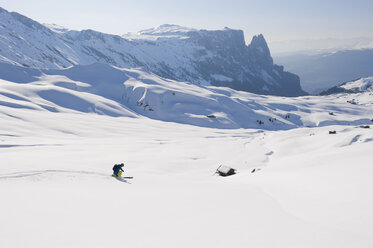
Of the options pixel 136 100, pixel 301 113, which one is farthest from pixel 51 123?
pixel 301 113

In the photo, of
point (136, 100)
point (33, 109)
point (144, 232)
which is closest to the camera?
point (144, 232)

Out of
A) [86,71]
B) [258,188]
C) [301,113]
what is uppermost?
[86,71]

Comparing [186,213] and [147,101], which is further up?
[186,213]

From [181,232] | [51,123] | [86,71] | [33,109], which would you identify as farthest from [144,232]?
[86,71]

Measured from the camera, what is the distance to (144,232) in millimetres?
7953

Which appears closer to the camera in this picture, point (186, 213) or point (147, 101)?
point (186, 213)

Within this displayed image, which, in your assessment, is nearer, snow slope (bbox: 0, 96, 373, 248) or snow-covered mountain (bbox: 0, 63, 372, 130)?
snow slope (bbox: 0, 96, 373, 248)

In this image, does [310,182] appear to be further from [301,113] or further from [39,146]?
[301,113]

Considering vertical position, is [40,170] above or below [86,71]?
below

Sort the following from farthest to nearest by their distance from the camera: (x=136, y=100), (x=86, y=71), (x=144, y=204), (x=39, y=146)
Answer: (x=86, y=71) < (x=136, y=100) < (x=39, y=146) < (x=144, y=204)

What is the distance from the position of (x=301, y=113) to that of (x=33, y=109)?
495 ft

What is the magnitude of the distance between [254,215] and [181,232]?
3183 millimetres

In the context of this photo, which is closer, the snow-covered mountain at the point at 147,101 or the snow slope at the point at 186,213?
the snow slope at the point at 186,213

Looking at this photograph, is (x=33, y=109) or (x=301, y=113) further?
(x=301, y=113)
